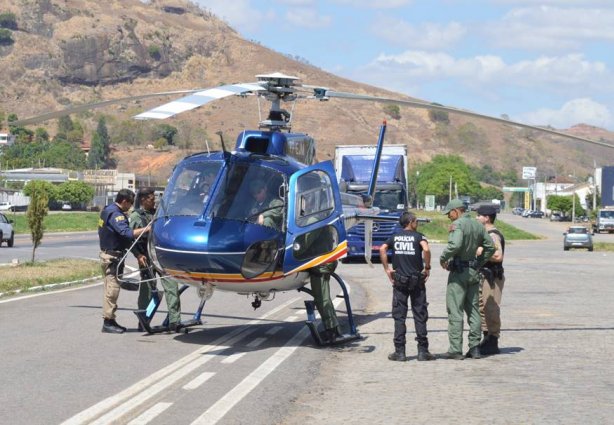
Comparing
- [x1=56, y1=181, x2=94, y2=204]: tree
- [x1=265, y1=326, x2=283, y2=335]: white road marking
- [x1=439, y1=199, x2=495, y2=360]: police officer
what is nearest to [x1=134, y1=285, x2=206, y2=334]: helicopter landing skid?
[x1=265, y1=326, x2=283, y2=335]: white road marking

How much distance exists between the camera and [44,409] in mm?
9328

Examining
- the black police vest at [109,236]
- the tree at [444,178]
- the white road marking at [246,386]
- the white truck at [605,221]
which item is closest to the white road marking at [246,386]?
the white road marking at [246,386]

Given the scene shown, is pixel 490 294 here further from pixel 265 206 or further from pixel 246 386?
pixel 246 386

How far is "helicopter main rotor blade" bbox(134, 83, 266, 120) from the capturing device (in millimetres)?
11468

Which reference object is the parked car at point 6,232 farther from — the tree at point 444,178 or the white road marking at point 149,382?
the tree at point 444,178

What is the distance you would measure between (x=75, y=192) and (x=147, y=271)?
380 ft

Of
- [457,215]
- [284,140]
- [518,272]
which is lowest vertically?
[518,272]

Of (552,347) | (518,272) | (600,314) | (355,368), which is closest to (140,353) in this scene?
(355,368)

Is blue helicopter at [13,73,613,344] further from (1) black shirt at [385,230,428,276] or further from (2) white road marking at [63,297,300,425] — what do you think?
(1) black shirt at [385,230,428,276]

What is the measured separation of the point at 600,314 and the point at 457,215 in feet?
24.0

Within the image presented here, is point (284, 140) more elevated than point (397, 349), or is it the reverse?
point (284, 140)

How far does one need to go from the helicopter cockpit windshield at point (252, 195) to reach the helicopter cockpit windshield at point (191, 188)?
0.19m

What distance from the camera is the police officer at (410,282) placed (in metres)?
13.2

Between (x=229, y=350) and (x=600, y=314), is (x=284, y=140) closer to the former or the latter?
(x=229, y=350)
